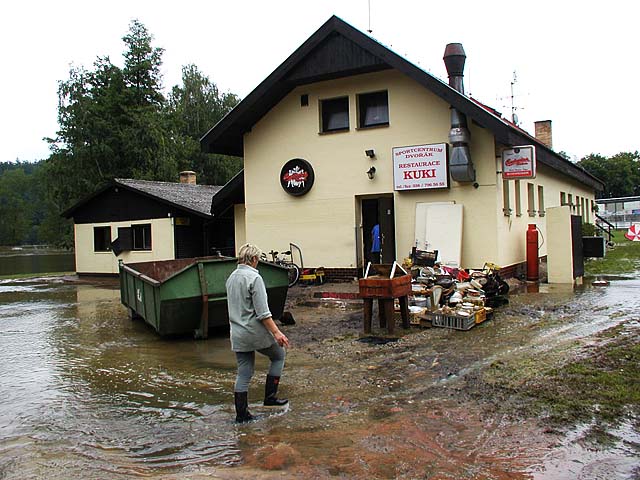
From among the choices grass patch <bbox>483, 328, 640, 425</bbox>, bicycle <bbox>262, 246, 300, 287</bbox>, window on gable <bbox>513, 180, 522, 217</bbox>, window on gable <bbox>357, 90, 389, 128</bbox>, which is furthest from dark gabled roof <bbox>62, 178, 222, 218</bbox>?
grass patch <bbox>483, 328, 640, 425</bbox>

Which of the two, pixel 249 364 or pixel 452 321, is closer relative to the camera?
pixel 249 364

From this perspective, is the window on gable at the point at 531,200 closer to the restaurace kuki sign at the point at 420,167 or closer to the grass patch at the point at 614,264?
the grass patch at the point at 614,264

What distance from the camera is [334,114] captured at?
1709 centimetres

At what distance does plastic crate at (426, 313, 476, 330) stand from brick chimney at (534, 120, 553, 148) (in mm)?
23230

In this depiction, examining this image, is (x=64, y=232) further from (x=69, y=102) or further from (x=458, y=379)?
(x=458, y=379)

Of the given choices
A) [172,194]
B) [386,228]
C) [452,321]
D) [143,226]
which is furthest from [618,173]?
[452,321]

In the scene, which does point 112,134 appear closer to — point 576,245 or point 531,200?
point 531,200

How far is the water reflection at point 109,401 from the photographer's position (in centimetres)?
498

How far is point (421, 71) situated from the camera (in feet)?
46.6

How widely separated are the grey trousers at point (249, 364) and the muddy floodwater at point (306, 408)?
15.0 inches

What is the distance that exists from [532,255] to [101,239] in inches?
795

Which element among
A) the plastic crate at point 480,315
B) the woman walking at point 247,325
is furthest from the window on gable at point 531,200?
the woman walking at point 247,325

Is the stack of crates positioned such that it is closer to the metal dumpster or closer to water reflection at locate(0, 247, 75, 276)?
the metal dumpster

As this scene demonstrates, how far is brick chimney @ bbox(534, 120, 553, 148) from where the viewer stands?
99.8 feet
